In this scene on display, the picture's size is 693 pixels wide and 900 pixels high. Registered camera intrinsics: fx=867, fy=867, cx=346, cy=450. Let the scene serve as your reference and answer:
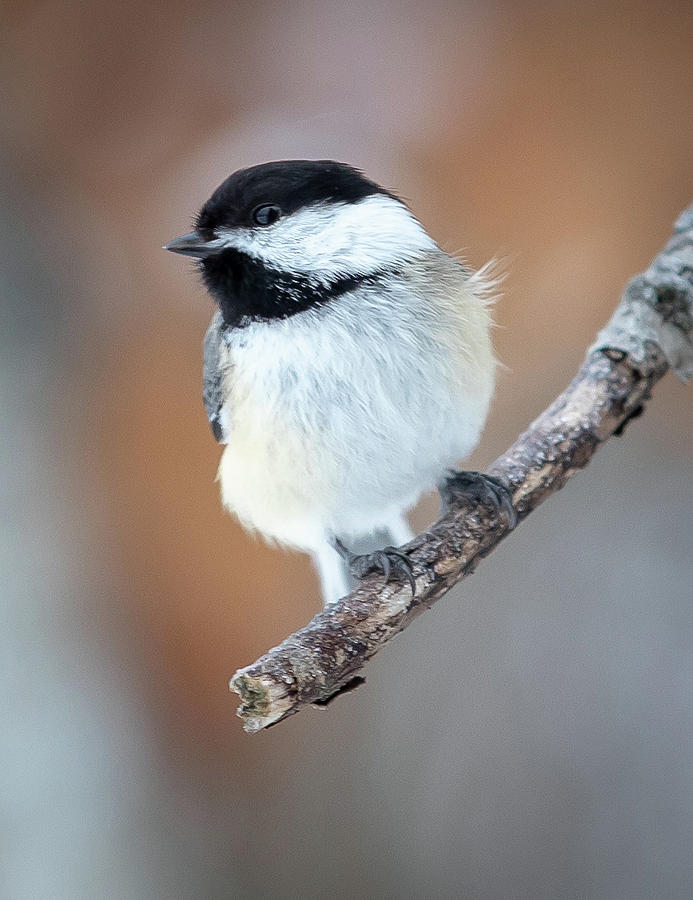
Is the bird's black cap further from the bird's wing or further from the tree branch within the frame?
the tree branch

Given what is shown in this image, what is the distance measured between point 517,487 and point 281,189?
1.43 feet

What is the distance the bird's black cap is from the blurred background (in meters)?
0.49

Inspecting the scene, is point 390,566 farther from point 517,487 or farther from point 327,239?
point 327,239

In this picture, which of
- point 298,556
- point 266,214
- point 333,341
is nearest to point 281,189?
point 266,214

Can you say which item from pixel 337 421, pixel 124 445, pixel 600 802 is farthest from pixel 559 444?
pixel 124 445

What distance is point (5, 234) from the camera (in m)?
1.55

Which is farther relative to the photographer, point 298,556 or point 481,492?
point 298,556

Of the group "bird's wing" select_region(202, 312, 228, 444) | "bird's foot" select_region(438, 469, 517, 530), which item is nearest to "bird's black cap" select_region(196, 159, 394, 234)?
"bird's wing" select_region(202, 312, 228, 444)

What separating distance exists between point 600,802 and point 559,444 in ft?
2.28

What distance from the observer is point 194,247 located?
923mm

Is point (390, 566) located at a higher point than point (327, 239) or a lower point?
lower

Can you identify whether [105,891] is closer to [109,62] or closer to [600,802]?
[600,802]

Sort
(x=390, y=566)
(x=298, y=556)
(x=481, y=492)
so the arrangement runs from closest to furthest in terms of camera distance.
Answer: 1. (x=390, y=566)
2. (x=481, y=492)
3. (x=298, y=556)

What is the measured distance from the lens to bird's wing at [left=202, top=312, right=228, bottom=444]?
3.32 feet
